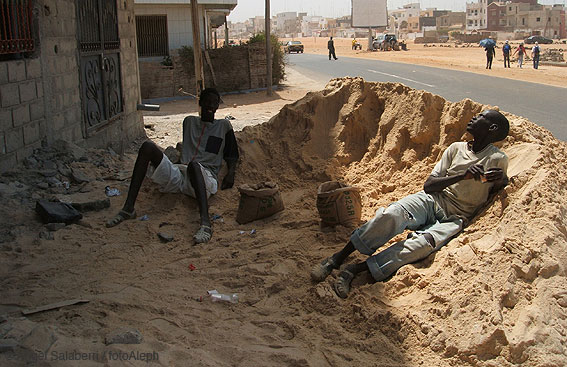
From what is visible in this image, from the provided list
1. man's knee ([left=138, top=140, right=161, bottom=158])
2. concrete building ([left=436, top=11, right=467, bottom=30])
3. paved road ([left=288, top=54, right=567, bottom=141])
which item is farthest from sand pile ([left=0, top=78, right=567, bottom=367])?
concrete building ([left=436, top=11, right=467, bottom=30])

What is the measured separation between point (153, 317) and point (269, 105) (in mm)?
14260

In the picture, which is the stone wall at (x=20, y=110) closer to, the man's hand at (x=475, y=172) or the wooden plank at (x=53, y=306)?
the wooden plank at (x=53, y=306)

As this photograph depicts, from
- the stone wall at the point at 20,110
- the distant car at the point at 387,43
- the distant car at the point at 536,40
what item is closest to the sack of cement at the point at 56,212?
the stone wall at the point at 20,110

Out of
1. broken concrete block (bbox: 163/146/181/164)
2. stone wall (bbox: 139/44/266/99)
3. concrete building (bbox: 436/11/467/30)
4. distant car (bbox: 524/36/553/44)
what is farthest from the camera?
concrete building (bbox: 436/11/467/30)

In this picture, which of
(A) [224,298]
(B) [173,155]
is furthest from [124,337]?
(B) [173,155]

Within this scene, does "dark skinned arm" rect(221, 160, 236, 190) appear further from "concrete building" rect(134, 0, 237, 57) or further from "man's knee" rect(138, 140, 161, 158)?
"concrete building" rect(134, 0, 237, 57)

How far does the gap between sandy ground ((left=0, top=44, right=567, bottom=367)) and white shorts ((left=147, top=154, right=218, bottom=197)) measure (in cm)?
14

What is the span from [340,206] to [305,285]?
1062mm

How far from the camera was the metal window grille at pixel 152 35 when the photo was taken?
71.6 ft

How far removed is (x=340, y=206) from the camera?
15.9 feet

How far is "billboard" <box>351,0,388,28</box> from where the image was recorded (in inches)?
2352

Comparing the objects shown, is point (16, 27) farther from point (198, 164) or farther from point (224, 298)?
point (224, 298)

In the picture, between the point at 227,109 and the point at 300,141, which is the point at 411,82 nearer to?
the point at 227,109

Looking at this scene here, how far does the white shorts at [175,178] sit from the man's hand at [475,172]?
98.8 inches
